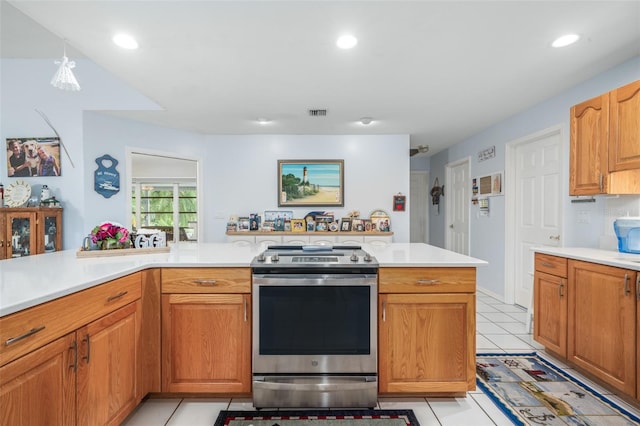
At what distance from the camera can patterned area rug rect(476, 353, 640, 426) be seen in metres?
1.70

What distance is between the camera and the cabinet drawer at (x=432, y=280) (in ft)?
5.82

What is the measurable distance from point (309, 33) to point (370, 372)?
6.93 feet

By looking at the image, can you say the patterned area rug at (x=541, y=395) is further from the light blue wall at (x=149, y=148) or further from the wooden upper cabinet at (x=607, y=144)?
the light blue wall at (x=149, y=148)

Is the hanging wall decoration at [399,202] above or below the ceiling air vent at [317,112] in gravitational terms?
below

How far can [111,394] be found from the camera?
1465 millimetres

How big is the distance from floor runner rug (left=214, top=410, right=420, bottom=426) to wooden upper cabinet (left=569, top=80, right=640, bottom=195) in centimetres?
210

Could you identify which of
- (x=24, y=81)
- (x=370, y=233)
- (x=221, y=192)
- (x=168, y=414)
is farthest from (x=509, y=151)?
(x=24, y=81)

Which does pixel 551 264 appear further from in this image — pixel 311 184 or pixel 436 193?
pixel 436 193

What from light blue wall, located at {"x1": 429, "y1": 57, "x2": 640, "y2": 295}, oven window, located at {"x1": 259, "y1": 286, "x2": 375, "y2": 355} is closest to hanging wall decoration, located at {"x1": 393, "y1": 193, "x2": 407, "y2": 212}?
light blue wall, located at {"x1": 429, "y1": 57, "x2": 640, "y2": 295}

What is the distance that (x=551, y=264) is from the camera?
2.34 metres

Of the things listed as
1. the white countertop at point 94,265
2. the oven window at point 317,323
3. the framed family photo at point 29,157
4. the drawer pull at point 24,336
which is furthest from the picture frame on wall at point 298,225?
the drawer pull at point 24,336

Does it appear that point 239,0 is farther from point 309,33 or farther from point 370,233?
point 370,233

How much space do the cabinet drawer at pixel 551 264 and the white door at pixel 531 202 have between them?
79cm

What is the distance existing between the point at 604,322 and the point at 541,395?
23.7 inches
